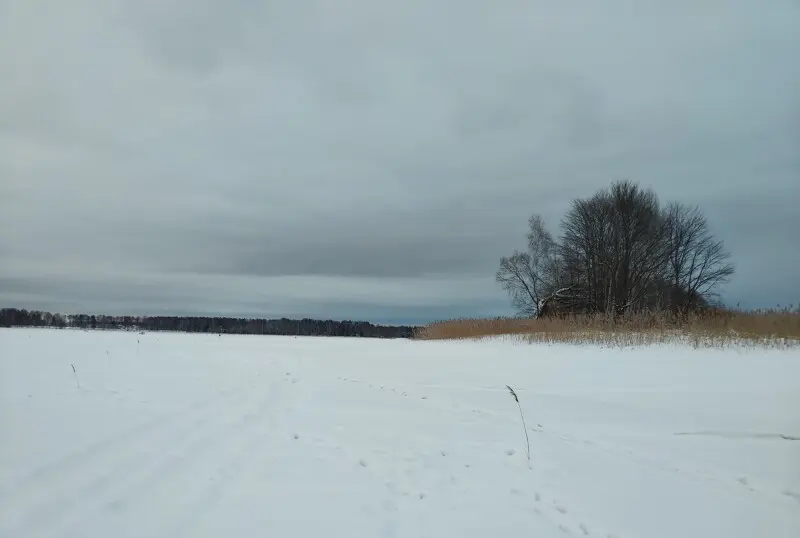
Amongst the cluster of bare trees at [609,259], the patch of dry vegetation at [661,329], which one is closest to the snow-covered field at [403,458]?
the patch of dry vegetation at [661,329]

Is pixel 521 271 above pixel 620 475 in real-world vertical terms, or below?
above

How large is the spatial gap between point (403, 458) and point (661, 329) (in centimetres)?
1202

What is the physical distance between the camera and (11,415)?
543cm

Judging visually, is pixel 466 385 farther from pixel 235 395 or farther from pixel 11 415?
pixel 11 415

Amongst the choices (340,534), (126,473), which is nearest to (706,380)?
(340,534)

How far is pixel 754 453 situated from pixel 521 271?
109 ft

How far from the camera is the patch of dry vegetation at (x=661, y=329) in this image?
5.76 meters

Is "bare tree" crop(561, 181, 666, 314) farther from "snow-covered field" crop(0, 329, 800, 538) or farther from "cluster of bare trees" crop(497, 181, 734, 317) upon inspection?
"snow-covered field" crop(0, 329, 800, 538)

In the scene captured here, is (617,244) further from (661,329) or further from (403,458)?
(403,458)

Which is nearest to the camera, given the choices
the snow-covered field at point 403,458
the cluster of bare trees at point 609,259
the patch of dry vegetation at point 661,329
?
the snow-covered field at point 403,458

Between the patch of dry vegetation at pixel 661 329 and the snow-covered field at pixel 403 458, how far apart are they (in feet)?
1.82

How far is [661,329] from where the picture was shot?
14180 millimetres

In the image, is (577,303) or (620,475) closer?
(620,475)

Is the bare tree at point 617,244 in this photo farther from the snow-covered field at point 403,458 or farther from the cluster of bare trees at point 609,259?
the snow-covered field at point 403,458
